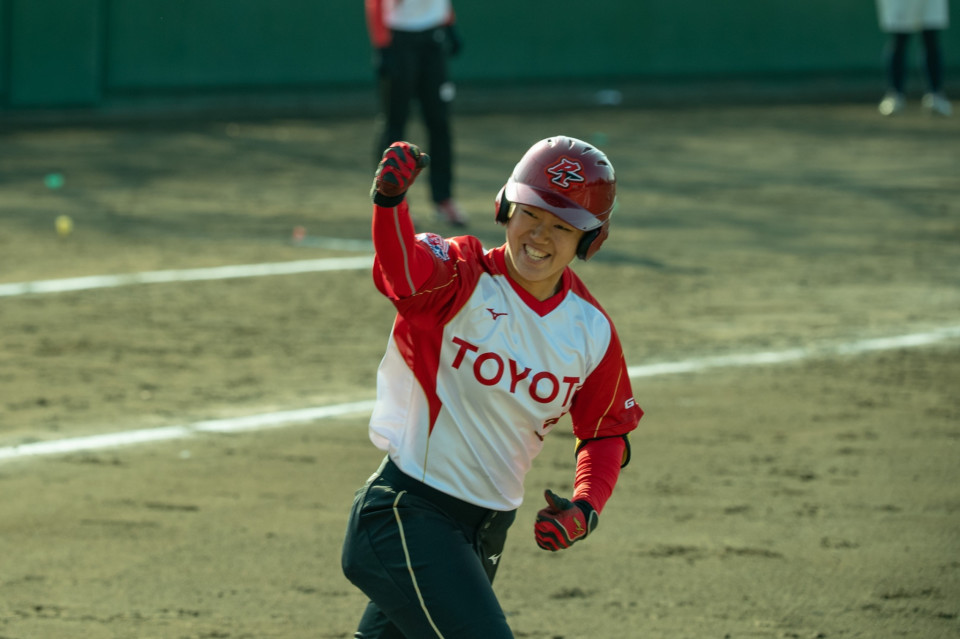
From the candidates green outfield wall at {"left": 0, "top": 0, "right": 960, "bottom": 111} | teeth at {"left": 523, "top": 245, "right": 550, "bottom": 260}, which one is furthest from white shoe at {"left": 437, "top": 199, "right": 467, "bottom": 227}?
teeth at {"left": 523, "top": 245, "right": 550, "bottom": 260}

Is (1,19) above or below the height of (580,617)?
below

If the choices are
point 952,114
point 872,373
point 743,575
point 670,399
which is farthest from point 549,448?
point 952,114

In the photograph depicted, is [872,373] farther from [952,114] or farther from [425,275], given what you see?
[952,114]

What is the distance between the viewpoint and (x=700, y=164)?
16.1m

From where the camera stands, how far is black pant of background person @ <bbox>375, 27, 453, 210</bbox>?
38.2ft

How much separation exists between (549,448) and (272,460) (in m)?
1.30

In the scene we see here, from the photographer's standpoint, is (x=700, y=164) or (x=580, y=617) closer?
(x=580, y=617)

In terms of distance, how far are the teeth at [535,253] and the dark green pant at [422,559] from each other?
2.02ft

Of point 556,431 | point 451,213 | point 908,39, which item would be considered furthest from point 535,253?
point 908,39

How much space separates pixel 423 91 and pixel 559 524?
8.92m

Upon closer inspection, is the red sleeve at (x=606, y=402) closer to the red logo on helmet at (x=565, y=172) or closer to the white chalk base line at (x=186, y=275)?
the red logo on helmet at (x=565, y=172)

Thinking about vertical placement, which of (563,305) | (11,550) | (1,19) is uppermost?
(563,305)

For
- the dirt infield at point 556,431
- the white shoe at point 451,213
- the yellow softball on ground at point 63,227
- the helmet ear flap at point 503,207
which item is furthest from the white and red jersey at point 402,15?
the helmet ear flap at point 503,207

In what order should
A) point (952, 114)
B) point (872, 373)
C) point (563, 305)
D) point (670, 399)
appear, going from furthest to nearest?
1. point (952, 114)
2. point (872, 373)
3. point (670, 399)
4. point (563, 305)
